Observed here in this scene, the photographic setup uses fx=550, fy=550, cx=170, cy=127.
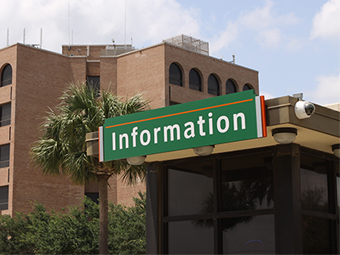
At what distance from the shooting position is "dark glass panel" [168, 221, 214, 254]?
11203 millimetres

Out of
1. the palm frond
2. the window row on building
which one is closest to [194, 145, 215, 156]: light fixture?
the palm frond

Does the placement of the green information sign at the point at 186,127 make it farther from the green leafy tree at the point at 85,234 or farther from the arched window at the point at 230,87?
the arched window at the point at 230,87

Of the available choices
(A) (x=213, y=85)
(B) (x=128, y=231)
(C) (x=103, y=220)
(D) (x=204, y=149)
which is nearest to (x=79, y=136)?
(C) (x=103, y=220)

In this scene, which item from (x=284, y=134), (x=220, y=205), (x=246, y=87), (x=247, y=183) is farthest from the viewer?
(x=246, y=87)

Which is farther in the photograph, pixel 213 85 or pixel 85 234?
pixel 213 85

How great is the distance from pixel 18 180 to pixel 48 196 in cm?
265

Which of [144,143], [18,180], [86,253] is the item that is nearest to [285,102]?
[144,143]

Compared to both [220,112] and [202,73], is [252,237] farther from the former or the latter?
[202,73]

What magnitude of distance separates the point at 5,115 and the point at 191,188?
3140 centimetres

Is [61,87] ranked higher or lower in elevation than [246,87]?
lower

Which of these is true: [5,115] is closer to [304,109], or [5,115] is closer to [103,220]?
[103,220]

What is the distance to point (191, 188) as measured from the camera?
1171 cm

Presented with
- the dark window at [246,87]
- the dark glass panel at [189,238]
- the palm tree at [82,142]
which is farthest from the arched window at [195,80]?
the dark glass panel at [189,238]

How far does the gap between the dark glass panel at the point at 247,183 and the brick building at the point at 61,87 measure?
27.4 meters
